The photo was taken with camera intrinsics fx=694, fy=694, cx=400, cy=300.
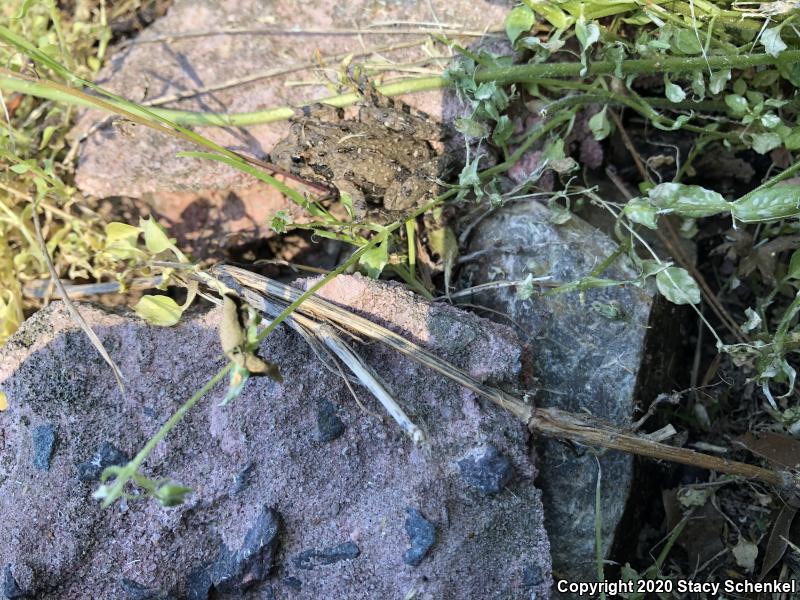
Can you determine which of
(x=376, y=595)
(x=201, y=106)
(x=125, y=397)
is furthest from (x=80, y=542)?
(x=201, y=106)

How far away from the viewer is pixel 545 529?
174cm

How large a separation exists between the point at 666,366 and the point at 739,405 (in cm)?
28

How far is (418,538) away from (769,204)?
1.10 metres

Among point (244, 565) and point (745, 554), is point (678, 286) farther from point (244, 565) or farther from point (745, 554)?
point (244, 565)

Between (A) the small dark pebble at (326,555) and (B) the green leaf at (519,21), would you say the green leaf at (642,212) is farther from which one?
(A) the small dark pebble at (326,555)

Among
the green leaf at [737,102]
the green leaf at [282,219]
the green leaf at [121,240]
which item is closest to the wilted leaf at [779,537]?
the green leaf at [737,102]

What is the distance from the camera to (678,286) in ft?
5.51

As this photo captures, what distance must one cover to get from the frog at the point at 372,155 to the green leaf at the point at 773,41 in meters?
0.85

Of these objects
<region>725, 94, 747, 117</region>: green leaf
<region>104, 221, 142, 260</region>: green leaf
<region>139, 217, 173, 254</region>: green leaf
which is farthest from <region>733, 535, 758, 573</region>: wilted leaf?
<region>104, 221, 142, 260</region>: green leaf

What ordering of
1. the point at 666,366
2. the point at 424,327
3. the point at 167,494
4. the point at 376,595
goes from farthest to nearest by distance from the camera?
the point at 666,366, the point at 424,327, the point at 376,595, the point at 167,494

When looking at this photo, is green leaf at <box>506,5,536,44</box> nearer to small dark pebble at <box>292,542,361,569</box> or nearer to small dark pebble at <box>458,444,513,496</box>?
small dark pebble at <box>458,444,513,496</box>

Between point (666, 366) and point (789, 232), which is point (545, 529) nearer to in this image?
point (666, 366)

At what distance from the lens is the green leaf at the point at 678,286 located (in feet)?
5.48

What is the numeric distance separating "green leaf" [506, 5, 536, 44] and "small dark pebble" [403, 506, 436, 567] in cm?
130
